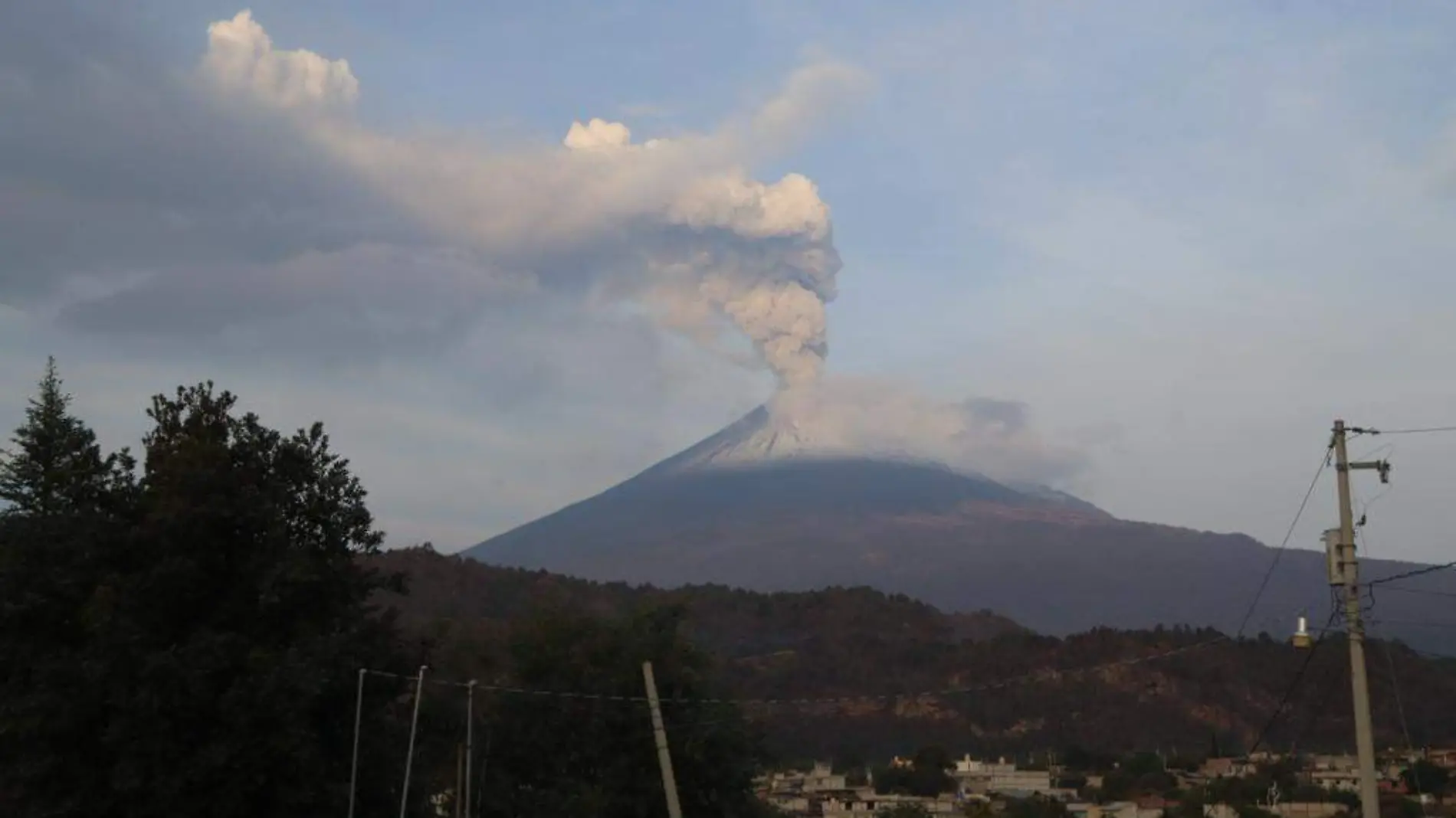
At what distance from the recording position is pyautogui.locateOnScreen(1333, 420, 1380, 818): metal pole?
824 inches

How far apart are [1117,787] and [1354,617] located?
167 ft

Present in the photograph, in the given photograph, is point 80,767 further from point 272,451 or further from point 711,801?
point 711,801

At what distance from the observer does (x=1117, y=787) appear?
69750mm

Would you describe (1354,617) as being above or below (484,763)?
above

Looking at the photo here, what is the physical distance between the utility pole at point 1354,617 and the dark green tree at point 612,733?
70.3ft

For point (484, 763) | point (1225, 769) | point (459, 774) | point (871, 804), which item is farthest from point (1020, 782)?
point (459, 774)

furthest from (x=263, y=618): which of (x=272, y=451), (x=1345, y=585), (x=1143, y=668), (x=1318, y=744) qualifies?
(x=1143, y=668)

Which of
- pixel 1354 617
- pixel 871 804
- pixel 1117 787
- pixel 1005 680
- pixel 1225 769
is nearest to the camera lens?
pixel 1354 617

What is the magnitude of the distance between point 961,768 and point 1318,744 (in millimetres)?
22283

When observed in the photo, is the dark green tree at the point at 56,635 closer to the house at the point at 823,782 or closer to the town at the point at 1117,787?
the town at the point at 1117,787

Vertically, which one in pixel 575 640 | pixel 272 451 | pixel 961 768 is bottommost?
pixel 961 768

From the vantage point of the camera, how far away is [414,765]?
1319 inches

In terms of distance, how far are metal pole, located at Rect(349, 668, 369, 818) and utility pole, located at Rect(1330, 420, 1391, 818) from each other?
17.2 metres

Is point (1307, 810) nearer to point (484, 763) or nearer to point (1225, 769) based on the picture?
point (1225, 769)
